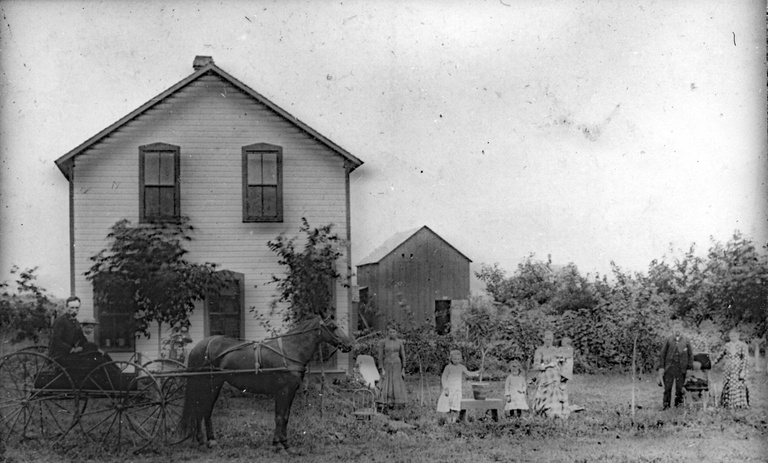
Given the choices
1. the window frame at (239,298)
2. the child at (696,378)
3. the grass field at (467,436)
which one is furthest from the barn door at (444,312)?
the child at (696,378)

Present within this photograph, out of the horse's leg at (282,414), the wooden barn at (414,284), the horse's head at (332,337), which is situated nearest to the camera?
the horse's leg at (282,414)

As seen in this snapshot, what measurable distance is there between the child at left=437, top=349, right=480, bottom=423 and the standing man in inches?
136

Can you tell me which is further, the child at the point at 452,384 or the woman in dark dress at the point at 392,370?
the woman in dark dress at the point at 392,370

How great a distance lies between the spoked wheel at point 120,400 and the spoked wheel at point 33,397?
289mm

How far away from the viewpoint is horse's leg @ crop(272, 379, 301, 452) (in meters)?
8.94

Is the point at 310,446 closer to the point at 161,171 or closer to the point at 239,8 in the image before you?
the point at 161,171

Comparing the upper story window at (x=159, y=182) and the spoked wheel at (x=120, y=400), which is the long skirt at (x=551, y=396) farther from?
the upper story window at (x=159, y=182)

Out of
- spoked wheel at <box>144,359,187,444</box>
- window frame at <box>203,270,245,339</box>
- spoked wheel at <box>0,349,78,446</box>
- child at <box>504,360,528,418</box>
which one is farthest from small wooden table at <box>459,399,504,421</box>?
spoked wheel at <box>0,349,78,446</box>

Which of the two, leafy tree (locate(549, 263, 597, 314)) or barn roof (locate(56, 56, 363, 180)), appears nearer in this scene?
barn roof (locate(56, 56, 363, 180))

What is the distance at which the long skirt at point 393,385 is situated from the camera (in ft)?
37.8

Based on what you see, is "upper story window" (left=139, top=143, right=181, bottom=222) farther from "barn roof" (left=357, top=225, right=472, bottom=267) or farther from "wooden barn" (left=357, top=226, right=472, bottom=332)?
"wooden barn" (left=357, top=226, right=472, bottom=332)

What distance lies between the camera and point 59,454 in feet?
28.6

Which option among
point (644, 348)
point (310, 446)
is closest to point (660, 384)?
point (644, 348)

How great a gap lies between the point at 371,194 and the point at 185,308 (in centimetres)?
358
